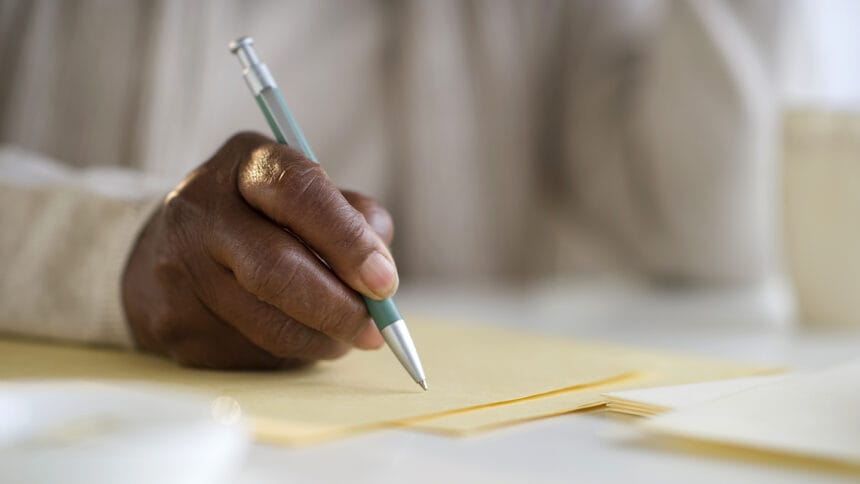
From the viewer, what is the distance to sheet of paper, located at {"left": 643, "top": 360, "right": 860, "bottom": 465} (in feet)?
1.32

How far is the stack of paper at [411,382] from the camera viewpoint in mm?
461

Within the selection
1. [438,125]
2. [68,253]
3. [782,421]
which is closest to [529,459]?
[782,421]

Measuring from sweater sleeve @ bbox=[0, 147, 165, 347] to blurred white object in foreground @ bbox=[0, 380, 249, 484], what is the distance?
1.18 feet

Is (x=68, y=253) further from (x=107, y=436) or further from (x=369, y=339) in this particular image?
(x=107, y=436)

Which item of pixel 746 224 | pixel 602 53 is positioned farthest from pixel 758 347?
pixel 602 53

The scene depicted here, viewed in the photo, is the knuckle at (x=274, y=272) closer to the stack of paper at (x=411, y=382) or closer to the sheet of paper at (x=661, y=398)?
the stack of paper at (x=411, y=382)

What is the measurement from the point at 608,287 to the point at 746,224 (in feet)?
0.81

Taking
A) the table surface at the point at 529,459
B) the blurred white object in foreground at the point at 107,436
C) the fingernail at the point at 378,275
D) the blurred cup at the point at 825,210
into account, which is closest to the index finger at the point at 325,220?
the fingernail at the point at 378,275

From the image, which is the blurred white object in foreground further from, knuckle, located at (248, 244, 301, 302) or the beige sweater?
the beige sweater

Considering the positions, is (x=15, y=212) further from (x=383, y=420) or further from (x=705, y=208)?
(x=705, y=208)

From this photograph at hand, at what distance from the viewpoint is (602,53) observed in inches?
65.0

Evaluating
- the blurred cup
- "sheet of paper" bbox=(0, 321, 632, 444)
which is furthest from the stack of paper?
the blurred cup

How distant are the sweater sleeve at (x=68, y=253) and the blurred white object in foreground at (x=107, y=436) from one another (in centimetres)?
36

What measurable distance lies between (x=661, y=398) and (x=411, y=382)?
151mm
